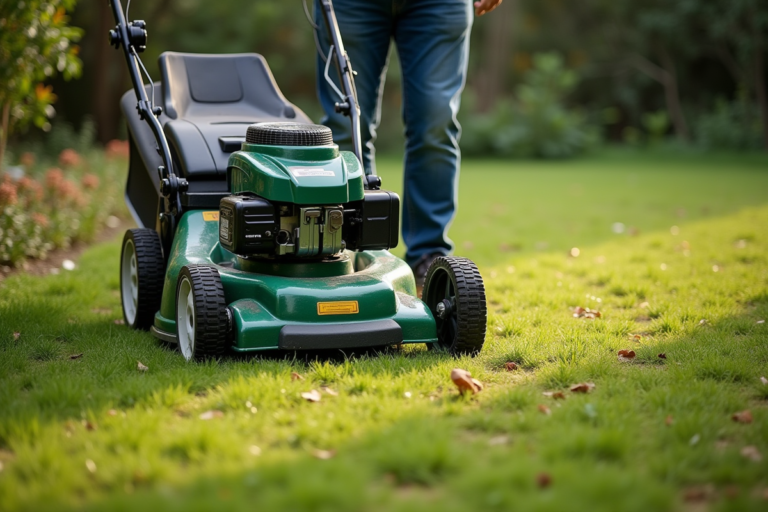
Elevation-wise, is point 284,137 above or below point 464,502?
above

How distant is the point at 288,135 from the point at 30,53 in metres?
2.70

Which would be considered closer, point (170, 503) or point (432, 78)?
point (170, 503)

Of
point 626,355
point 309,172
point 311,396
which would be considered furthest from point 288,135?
point 626,355

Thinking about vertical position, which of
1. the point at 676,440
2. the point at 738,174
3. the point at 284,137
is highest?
the point at 284,137

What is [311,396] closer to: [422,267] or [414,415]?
[414,415]

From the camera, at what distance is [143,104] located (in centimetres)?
327

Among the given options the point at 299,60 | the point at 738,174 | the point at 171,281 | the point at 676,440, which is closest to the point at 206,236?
the point at 171,281

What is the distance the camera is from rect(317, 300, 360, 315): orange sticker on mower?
109 inches

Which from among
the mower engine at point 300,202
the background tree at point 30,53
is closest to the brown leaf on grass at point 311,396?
the mower engine at point 300,202

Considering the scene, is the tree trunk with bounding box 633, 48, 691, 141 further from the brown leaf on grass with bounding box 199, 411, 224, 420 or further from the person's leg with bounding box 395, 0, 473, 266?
the brown leaf on grass with bounding box 199, 411, 224, 420

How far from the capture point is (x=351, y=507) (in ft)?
5.66

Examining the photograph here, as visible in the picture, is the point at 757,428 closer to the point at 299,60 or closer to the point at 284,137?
the point at 284,137

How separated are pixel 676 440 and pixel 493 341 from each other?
3.66 ft

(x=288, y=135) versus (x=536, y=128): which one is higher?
(x=288, y=135)
